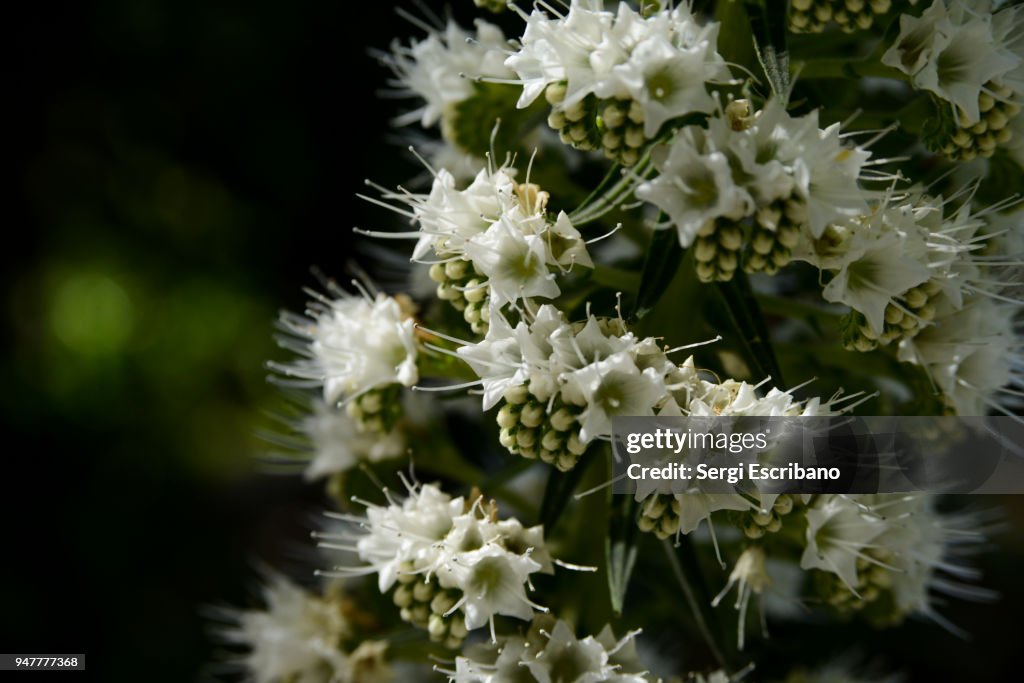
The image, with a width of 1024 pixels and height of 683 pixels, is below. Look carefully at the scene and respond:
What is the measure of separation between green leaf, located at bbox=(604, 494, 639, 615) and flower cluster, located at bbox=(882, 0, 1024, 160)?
34.5 inches

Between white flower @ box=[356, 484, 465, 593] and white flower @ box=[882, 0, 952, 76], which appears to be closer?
white flower @ box=[882, 0, 952, 76]

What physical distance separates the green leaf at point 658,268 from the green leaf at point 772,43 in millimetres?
289

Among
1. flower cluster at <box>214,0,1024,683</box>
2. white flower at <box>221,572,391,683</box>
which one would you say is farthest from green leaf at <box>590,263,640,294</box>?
white flower at <box>221,572,391,683</box>

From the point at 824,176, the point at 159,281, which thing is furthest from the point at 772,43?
the point at 159,281

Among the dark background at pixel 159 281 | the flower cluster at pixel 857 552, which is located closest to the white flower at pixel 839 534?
the flower cluster at pixel 857 552

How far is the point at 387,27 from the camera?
17.6 ft

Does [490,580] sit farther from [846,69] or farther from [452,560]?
[846,69]

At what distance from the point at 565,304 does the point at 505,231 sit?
0.29 m

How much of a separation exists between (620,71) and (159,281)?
166 inches

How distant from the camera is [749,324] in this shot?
1988 mm

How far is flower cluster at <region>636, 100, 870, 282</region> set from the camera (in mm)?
1777

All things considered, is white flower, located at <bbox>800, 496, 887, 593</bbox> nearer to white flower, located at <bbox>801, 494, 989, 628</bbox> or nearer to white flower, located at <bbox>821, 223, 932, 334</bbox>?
white flower, located at <bbox>801, 494, 989, 628</bbox>

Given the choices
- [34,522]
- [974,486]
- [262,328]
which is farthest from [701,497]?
[34,522]

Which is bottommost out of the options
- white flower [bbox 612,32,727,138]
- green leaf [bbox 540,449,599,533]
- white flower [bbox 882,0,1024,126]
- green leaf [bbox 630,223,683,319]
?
green leaf [bbox 540,449,599,533]
